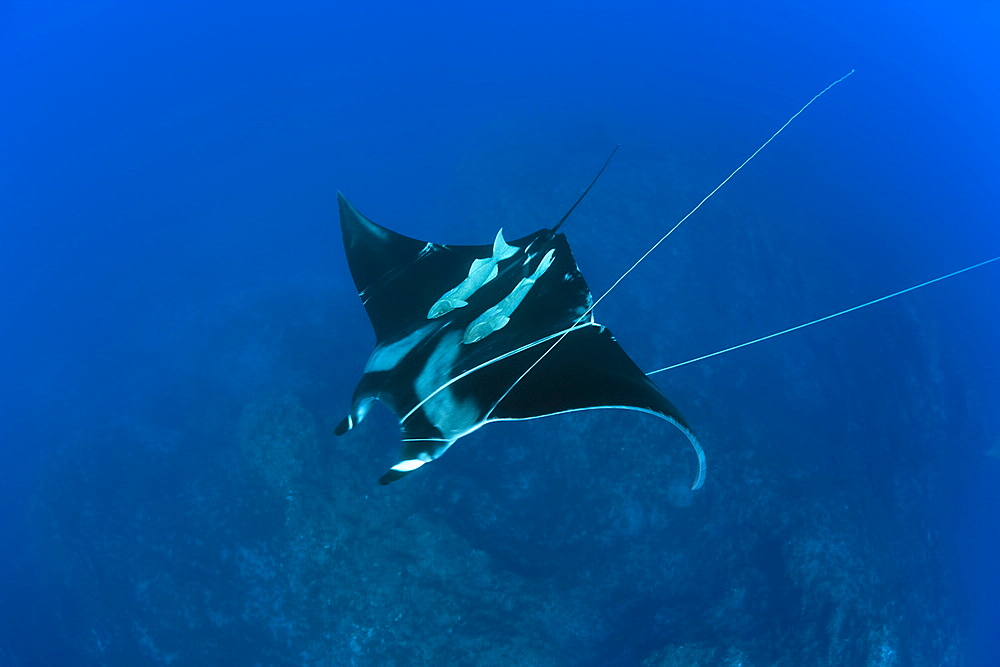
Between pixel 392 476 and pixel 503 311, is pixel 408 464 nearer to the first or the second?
pixel 392 476

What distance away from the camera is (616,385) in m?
3.58

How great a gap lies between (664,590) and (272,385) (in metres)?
9.03

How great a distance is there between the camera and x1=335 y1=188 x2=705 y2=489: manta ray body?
3420mm

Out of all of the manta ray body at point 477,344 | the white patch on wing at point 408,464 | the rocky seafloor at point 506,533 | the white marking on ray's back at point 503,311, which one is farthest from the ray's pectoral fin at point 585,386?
Result: the rocky seafloor at point 506,533

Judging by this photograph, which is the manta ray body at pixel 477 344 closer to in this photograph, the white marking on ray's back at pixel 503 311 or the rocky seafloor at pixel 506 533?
the white marking on ray's back at pixel 503 311

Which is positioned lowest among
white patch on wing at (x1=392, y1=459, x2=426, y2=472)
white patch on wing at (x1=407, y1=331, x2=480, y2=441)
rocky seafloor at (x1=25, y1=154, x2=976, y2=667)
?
rocky seafloor at (x1=25, y1=154, x2=976, y2=667)

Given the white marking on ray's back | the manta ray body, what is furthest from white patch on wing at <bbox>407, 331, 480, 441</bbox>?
the white marking on ray's back

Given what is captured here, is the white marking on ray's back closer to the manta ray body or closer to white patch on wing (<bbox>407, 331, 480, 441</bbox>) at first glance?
the manta ray body

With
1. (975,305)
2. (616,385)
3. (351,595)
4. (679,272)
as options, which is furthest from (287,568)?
(975,305)

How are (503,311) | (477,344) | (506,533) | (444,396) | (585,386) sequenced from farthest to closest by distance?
(506,533)
(503,311)
(477,344)
(444,396)
(585,386)

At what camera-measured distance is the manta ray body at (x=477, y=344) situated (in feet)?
11.2

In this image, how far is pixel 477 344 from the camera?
423 cm

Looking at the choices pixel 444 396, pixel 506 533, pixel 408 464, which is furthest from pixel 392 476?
pixel 506 533

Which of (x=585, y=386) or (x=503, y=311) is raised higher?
(x=503, y=311)
